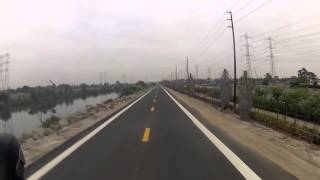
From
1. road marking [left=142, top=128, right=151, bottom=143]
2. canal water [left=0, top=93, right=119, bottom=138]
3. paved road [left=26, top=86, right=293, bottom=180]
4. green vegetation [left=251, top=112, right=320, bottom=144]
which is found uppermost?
paved road [left=26, top=86, right=293, bottom=180]

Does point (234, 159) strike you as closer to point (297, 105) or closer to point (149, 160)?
point (149, 160)

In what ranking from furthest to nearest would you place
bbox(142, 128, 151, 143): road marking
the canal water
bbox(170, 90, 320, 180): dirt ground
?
the canal water, bbox(142, 128, 151, 143): road marking, bbox(170, 90, 320, 180): dirt ground

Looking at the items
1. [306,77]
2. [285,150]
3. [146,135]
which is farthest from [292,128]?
[306,77]

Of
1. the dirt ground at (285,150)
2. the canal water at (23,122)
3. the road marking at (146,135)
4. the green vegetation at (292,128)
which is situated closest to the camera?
the dirt ground at (285,150)

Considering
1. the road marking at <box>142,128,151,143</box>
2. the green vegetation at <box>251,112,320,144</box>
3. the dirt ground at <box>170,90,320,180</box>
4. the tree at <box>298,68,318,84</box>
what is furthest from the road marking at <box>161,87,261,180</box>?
the tree at <box>298,68,318,84</box>

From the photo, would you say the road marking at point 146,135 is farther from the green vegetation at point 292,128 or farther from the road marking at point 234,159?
the green vegetation at point 292,128

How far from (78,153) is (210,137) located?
4.72 m

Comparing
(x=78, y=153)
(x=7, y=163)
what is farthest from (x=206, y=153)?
(x=7, y=163)

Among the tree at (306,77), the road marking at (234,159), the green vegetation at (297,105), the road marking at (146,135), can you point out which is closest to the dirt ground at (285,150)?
the road marking at (234,159)

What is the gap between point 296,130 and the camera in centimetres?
1486

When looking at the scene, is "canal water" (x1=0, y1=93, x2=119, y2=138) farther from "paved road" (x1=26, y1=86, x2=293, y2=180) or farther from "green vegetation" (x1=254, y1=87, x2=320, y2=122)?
"green vegetation" (x1=254, y1=87, x2=320, y2=122)

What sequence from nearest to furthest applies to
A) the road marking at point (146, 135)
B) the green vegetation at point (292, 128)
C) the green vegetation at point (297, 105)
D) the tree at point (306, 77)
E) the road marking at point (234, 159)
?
the road marking at point (234, 159), the road marking at point (146, 135), the green vegetation at point (292, 128), the green vegetation at point (297, 105), the tree at point (306, 77)

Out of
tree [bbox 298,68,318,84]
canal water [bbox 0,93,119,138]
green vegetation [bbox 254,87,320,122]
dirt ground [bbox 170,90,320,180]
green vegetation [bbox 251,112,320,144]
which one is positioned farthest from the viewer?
tree [bbox 298,68,318,84]

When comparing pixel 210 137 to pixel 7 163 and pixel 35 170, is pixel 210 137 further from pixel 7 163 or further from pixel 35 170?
pixel 7 163
